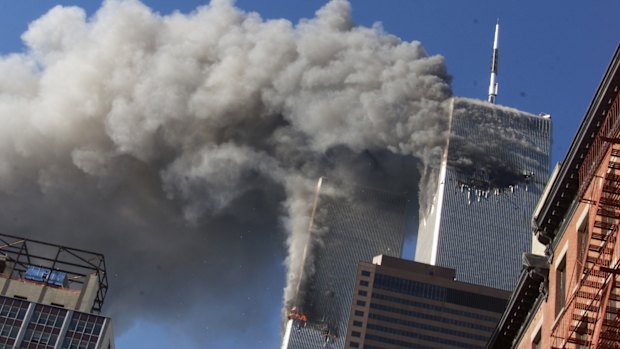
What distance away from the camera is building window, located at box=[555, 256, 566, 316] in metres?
38.2

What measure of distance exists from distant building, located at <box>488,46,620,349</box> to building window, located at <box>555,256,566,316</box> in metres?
0.03

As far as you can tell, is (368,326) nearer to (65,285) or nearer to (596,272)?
(65,285)

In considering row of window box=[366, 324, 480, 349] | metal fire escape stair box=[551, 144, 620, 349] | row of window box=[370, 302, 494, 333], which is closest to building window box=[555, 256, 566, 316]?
metal fire escape stair box=[551, 144, 620, 349]

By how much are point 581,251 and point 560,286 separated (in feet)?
8.49

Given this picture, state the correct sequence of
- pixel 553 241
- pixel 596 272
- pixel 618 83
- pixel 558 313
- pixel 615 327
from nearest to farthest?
pixel 615 327
pixel 596 272
pixel 618 83
pixel 558 313
pixel 553 241

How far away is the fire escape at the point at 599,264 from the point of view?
30719 millimetres

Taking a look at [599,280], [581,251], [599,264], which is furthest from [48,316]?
[599,264]

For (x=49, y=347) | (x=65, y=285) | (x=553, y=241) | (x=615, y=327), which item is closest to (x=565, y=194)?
(x=553, y=241)

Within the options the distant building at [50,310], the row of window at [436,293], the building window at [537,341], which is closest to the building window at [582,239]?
the building window at [537,341]

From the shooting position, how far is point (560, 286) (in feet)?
127

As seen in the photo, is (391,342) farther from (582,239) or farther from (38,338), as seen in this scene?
(582,239)

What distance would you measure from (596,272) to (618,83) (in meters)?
6.33

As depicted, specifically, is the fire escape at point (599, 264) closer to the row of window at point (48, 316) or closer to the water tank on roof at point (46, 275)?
the row of window at point (48, 316)

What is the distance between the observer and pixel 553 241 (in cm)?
4078
